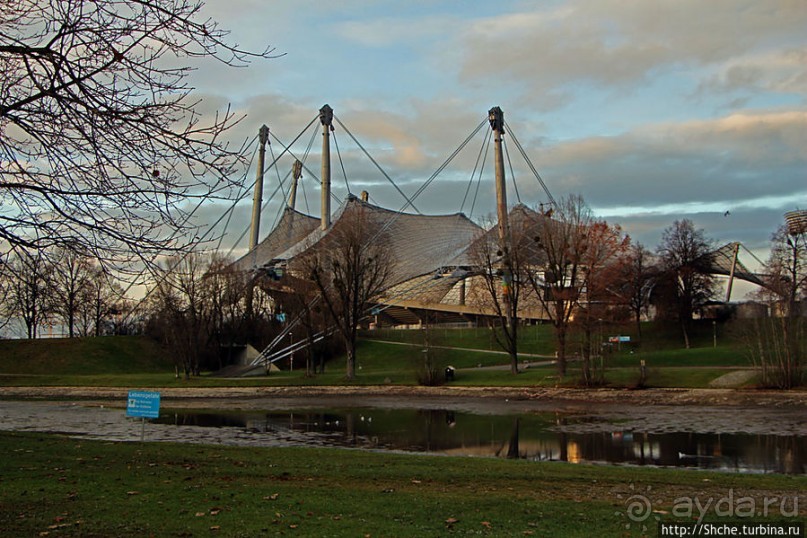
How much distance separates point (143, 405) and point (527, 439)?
10.7 m

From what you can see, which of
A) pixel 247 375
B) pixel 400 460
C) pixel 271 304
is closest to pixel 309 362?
pixel 247 375

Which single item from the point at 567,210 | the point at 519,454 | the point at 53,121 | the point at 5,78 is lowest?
the point at 519,454

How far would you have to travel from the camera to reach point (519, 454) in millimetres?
18250

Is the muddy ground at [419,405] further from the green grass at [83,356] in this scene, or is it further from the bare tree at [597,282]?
the green grass at [83,356]

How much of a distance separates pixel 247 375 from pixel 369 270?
12496 mm

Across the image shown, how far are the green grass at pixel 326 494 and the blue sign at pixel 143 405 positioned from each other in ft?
4.38

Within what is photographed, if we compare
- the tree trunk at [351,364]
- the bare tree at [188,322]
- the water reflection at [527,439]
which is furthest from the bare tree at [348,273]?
the water reflection at [527,439]

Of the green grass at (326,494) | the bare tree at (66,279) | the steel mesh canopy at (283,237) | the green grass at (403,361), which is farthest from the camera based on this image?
the steel mesh canopy at (283,237)

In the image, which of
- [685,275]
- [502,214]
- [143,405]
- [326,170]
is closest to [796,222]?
[685,275]

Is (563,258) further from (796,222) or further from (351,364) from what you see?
(796,222)

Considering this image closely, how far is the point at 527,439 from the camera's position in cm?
2117

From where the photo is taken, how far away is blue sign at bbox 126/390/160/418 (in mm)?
15641

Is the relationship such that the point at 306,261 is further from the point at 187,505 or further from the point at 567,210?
the point at 187,505

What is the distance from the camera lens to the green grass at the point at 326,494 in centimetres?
779
